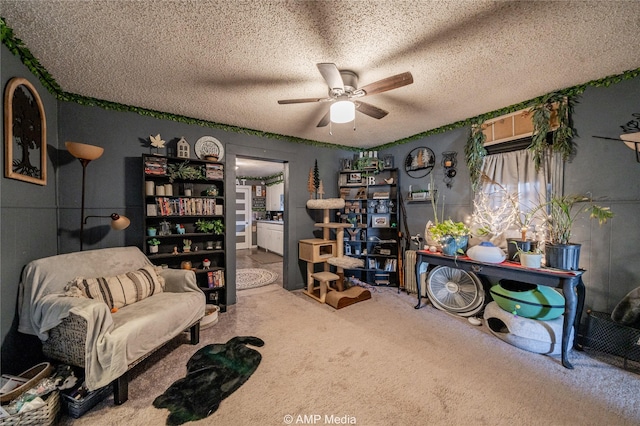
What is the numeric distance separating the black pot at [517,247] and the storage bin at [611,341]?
2.29 ft

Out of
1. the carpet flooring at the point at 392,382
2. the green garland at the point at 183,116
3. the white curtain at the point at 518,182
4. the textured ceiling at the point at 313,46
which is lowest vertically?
the carpet flooring at the point at 392,382

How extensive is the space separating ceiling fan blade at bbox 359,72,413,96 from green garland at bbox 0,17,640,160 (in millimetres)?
1892

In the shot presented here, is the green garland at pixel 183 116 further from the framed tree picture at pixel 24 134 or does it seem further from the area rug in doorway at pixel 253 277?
the area rug in doorway at pixel 253 277

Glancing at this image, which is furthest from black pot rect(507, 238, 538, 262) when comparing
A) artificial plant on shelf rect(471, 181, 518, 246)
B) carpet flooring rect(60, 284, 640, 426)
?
carpet flooring rect(60, 284, 640, 426)

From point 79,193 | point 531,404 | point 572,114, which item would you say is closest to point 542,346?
point 531,404

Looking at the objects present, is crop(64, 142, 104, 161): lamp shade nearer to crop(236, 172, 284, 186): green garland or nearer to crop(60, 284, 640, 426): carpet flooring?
crop(60, 284, 640, 426): carpet flooring

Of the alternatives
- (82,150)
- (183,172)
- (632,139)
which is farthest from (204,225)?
(632,139)

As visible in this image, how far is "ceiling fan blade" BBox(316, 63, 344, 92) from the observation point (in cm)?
154

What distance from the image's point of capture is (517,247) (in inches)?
93.5

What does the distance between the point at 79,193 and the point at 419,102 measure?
12.3 feet

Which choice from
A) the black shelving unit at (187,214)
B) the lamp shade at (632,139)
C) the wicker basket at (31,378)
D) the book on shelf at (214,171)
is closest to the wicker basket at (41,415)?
the wicker basket at (31,378)

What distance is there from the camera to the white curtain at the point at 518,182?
97.7 inches

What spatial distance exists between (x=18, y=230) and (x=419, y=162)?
14.2 feet

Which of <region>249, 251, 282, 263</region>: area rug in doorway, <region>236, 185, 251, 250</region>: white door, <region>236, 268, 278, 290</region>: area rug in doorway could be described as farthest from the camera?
<region>236, 185, 251, 250</region>: white door
